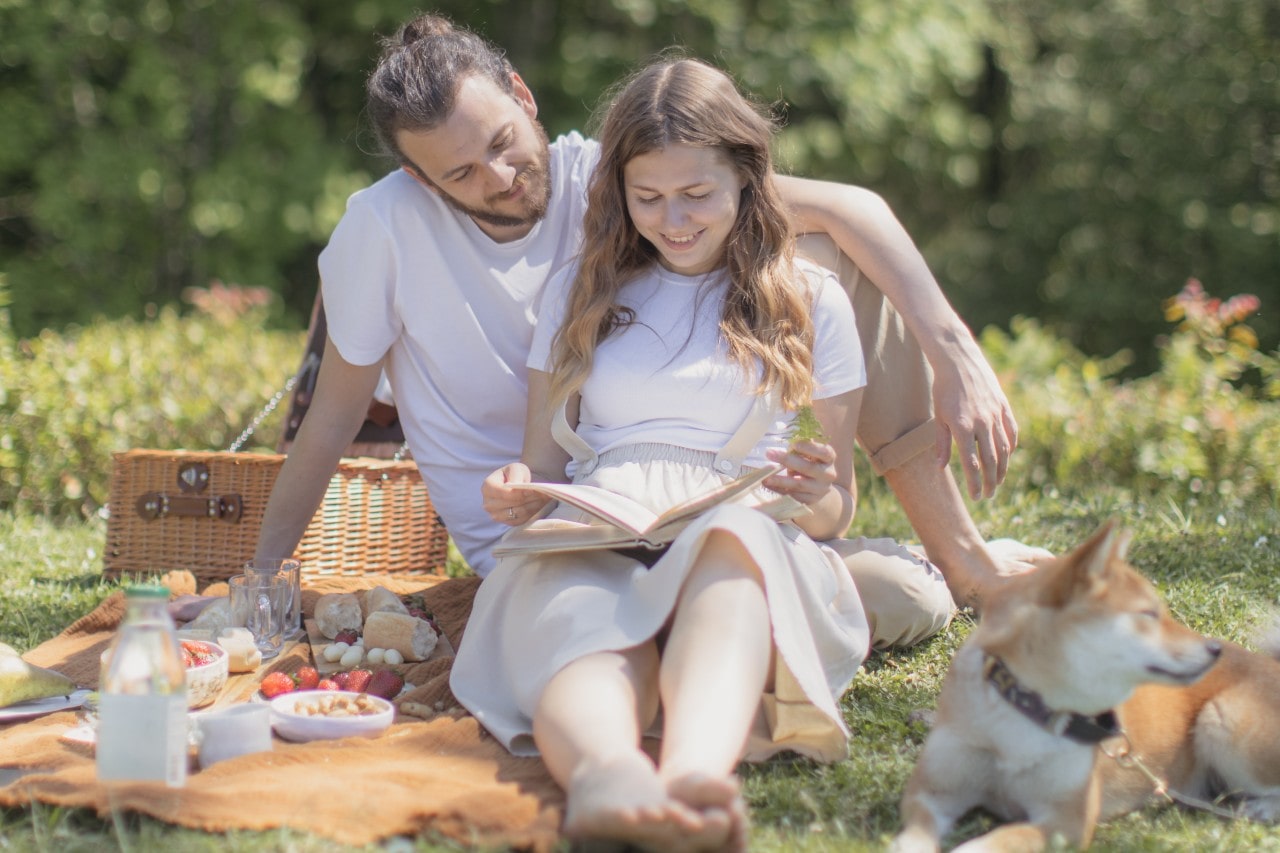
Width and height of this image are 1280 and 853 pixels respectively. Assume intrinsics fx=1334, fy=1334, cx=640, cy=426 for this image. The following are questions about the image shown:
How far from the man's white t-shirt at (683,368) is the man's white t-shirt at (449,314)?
16.1 inches

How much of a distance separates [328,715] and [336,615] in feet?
2.61

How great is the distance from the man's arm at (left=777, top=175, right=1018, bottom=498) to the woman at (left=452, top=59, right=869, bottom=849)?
0.24 m

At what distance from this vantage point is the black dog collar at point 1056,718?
89.9 inches

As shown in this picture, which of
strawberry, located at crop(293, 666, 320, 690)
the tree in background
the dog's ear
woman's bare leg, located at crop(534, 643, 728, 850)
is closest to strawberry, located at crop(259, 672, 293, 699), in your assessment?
strawberry, located at crop(293, 666, 320, 690)

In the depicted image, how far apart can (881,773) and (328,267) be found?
82.3 inches

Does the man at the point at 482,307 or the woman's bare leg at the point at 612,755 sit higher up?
the man at the point at 482,307

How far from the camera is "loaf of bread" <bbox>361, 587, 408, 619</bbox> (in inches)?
143

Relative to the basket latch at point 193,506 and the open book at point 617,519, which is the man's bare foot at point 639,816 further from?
the basket latch at point 193,506

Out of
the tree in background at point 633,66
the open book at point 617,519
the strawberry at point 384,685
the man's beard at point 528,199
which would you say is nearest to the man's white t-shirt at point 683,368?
the open book at point 617,519

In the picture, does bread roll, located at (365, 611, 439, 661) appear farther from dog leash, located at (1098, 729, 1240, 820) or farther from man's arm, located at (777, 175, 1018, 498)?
dog leash, located at (1098, 729, 1240, 820)

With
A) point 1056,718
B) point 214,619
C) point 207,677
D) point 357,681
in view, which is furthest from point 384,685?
point 1056,718

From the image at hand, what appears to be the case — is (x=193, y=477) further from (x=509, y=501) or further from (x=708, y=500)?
(x=708, y=500)

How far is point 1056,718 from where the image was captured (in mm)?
2287

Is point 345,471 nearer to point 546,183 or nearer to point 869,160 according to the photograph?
point 546,183
